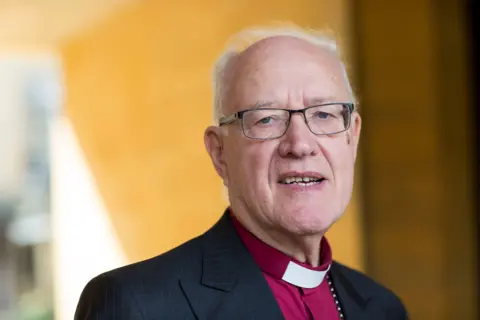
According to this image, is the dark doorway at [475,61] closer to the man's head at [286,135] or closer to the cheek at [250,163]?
the man's head at [286,135]

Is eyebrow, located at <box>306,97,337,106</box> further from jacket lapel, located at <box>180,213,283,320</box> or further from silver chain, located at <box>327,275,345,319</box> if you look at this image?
silver chain, located at <box>327,275,345,319</box>

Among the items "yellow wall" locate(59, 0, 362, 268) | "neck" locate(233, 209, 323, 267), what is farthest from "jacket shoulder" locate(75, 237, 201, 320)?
"yellow wall" locate(59, 0, 362, 268)

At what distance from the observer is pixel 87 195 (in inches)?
96.8

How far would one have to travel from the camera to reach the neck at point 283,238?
3.72ft

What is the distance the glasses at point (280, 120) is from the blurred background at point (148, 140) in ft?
4.50

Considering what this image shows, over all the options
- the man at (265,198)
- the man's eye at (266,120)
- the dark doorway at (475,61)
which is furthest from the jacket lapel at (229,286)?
the dark doorway at (475,61)

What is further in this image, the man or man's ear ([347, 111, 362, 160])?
man's ear ([347, 111, 362, 160])

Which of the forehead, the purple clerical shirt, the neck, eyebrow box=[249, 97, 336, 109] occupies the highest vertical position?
Answer: the forehead

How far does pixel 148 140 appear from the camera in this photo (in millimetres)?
2473

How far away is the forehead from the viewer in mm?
1094

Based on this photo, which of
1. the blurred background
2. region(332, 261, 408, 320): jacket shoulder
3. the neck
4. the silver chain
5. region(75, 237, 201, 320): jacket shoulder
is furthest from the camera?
the blurred background

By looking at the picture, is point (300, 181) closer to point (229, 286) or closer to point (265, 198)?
point (265, 198)

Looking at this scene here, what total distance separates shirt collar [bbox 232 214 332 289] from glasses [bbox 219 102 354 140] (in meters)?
0.18

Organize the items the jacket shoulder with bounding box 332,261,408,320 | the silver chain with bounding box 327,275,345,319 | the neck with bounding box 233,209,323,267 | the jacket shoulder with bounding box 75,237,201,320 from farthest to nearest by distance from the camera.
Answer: the jacket shoulder with bounding box 332,261,408,320 → the silver chain with bounding box 327,275,345,319 → the neck with bounding box 233,209,323,267 → the jacket shoulder with bounding box 75,237,201,320
